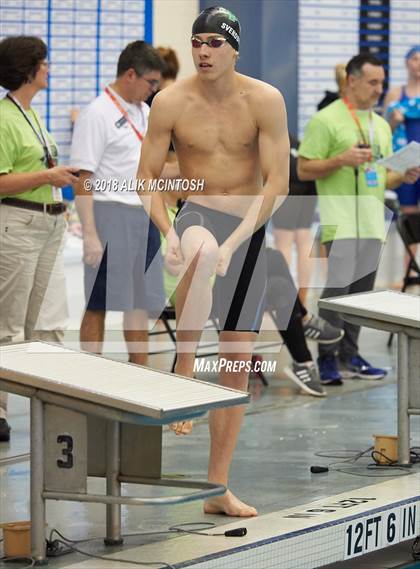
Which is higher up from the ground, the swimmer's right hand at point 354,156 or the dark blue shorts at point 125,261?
the swimmer's right hand at point 354,156

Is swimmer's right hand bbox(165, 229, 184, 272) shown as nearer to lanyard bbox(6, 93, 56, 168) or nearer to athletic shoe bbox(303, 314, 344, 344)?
lanyard bbox(6, 93, 56, 168)

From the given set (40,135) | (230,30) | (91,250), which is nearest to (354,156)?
(91,250)

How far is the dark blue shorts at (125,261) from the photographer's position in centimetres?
705

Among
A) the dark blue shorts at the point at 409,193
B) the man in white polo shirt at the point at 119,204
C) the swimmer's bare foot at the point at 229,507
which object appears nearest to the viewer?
the swimmer's bare foot at the point at 229,507

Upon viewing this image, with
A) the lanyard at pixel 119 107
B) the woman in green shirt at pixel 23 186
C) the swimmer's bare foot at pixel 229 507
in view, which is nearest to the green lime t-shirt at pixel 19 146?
the woman in green shirt at pixel 23 186

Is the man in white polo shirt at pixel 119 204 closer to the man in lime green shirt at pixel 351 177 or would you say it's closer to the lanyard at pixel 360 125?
the man in lime green shirt at pixel 351 177

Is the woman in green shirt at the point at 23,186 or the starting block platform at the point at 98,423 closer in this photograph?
the starting block platform at the point at 98,423

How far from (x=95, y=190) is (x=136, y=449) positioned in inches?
99.3

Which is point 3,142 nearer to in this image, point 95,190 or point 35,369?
point 95,190

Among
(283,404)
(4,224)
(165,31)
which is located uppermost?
(165,31)

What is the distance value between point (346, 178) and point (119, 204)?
59.5 inches

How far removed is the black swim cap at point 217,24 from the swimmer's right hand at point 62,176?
1.24 meters

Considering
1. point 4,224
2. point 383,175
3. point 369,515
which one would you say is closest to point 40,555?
point 369,515

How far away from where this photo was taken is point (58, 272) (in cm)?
687
